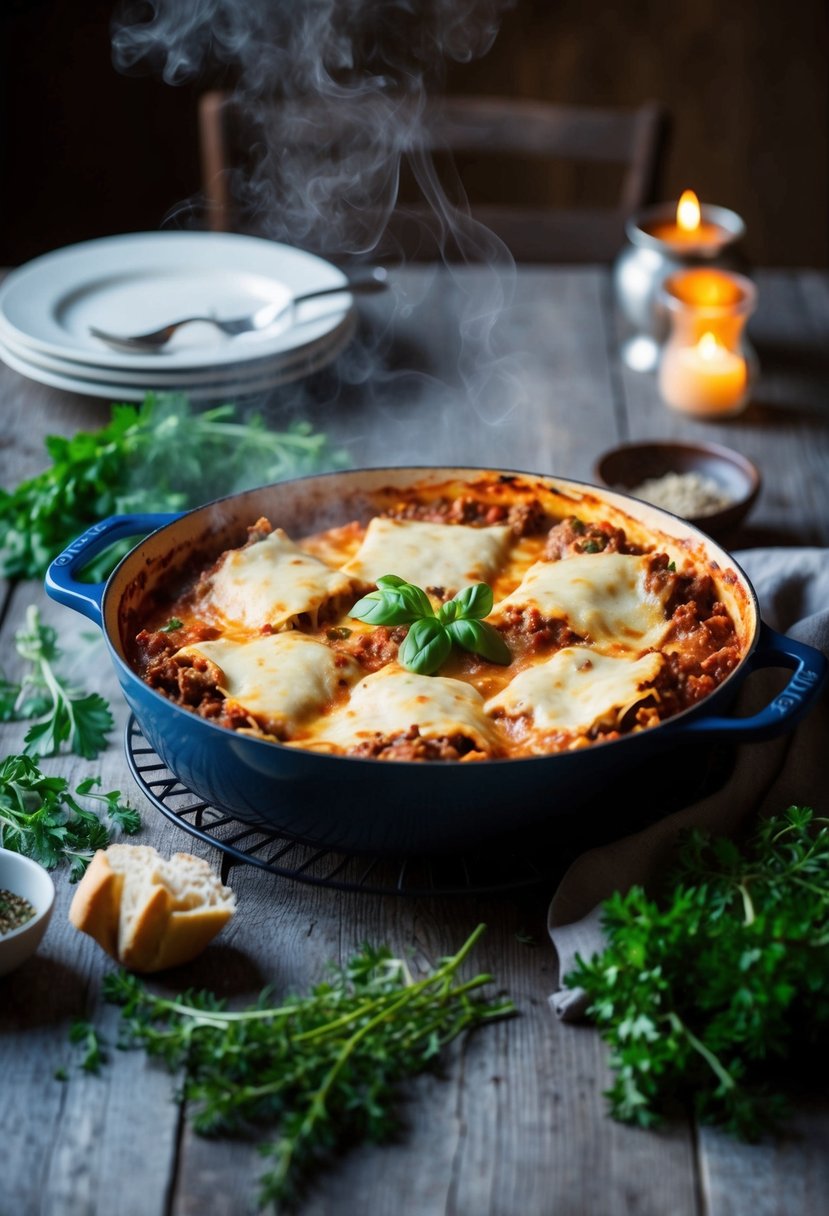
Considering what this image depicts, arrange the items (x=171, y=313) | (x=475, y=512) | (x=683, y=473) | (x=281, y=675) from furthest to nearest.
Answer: (x=171, y=313) < (x=683, y=473) < (x=475, y=512) < (x=281, y=675)

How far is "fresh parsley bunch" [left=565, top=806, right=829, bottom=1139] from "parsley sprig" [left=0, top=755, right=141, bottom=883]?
→ 0.81 metres

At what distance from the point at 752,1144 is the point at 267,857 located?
843 millimetres

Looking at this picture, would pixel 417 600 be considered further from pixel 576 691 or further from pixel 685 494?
pixel 685 494

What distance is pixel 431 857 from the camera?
2023 mm

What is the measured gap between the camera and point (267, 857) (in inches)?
84.7

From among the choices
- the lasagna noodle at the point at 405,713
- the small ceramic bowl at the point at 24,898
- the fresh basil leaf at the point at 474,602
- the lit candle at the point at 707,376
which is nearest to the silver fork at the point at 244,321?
the lit candle at the point at 707,376

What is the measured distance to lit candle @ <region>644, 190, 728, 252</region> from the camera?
154 inches

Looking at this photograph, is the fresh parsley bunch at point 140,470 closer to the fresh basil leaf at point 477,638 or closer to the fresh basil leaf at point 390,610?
the fresh basil leaf at point 390,610

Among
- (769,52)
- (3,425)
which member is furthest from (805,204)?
(3,425)

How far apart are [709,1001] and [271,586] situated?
1074 mm

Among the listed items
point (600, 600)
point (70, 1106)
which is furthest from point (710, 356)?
point (70, 1106)

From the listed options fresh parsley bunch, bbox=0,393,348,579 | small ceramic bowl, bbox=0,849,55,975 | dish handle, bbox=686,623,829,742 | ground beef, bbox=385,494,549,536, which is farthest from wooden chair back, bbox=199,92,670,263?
small ceramic bowl, bbox=0,849,55,975

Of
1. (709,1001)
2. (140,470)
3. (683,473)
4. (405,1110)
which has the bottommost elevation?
(683,473)

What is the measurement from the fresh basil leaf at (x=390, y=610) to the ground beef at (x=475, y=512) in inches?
17.2
